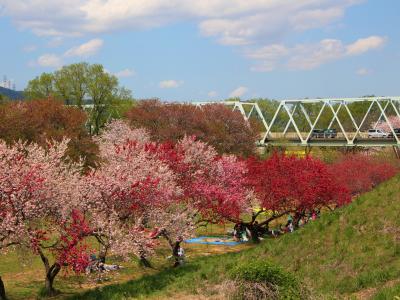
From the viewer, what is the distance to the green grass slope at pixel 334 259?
17750 millimetres

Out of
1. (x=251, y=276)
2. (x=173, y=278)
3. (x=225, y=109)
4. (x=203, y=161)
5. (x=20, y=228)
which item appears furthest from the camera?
(x=225, y=109)

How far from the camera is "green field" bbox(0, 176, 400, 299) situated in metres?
17.8

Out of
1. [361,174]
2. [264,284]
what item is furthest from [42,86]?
[264,284]

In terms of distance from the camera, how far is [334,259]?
19.6m

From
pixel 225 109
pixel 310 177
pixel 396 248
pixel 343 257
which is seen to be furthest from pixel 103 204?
pixel 225 109

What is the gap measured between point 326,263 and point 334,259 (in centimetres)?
32

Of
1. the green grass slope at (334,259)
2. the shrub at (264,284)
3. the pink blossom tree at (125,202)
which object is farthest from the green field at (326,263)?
the pink blossom tree at (125,202)

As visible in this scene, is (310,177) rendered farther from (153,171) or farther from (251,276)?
(251,276)

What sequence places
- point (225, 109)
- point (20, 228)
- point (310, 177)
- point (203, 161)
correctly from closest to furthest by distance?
point (20, 228) < point (310, 177) < point (203, 161) < point (225, 109)

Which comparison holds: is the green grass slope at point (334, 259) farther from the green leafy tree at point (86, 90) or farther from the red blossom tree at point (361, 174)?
the green leafy tree at point (86, 90)

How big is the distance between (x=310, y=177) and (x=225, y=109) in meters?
30.9

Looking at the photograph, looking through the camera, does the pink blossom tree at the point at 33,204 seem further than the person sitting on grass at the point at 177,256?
A: No

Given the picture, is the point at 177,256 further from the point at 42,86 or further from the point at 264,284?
the point at 42,86

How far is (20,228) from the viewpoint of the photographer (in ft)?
65.8
